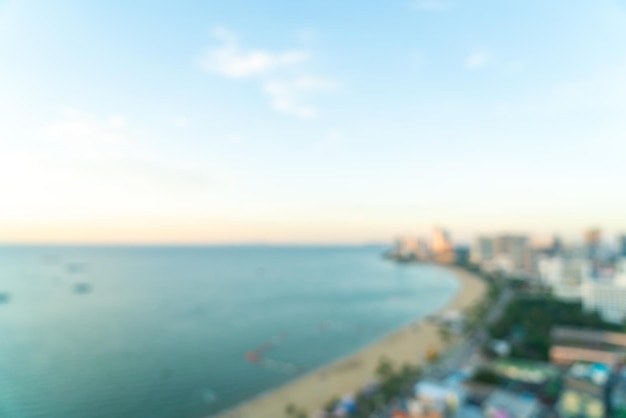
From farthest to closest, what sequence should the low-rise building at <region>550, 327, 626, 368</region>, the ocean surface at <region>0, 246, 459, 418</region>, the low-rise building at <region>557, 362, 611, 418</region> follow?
the low-rise building at <region>550, 327, 626, 368</region>, the ocean surface at <region>0, 246, 459, 418</region>, the low-rise building at <region>557, 362, 611, 418</region>

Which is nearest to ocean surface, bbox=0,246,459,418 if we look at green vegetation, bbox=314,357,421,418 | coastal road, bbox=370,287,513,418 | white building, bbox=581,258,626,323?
green vegetation, bbox=314,357,421,418

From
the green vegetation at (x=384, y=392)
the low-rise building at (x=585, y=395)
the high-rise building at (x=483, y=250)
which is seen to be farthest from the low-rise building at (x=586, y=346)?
the high-rise building at (x=483, y=250)

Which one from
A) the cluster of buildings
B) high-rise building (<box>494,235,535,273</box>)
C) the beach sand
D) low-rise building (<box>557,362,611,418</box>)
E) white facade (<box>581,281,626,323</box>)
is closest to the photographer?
low-rise building (<box>557,362,611,418</box>)

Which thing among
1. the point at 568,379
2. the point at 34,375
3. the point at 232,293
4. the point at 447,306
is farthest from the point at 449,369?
the point at 232,293

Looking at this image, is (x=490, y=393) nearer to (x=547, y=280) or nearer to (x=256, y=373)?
(x=256, y=373)

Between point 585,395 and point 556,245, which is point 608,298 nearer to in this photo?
point 585,395

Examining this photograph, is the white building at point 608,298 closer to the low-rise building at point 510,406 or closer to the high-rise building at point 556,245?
the low-rise building at point 510,406

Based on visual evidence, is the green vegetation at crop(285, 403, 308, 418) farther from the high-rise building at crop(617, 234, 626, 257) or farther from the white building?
the high-rise building at crop(617, 234, 626, 257)
